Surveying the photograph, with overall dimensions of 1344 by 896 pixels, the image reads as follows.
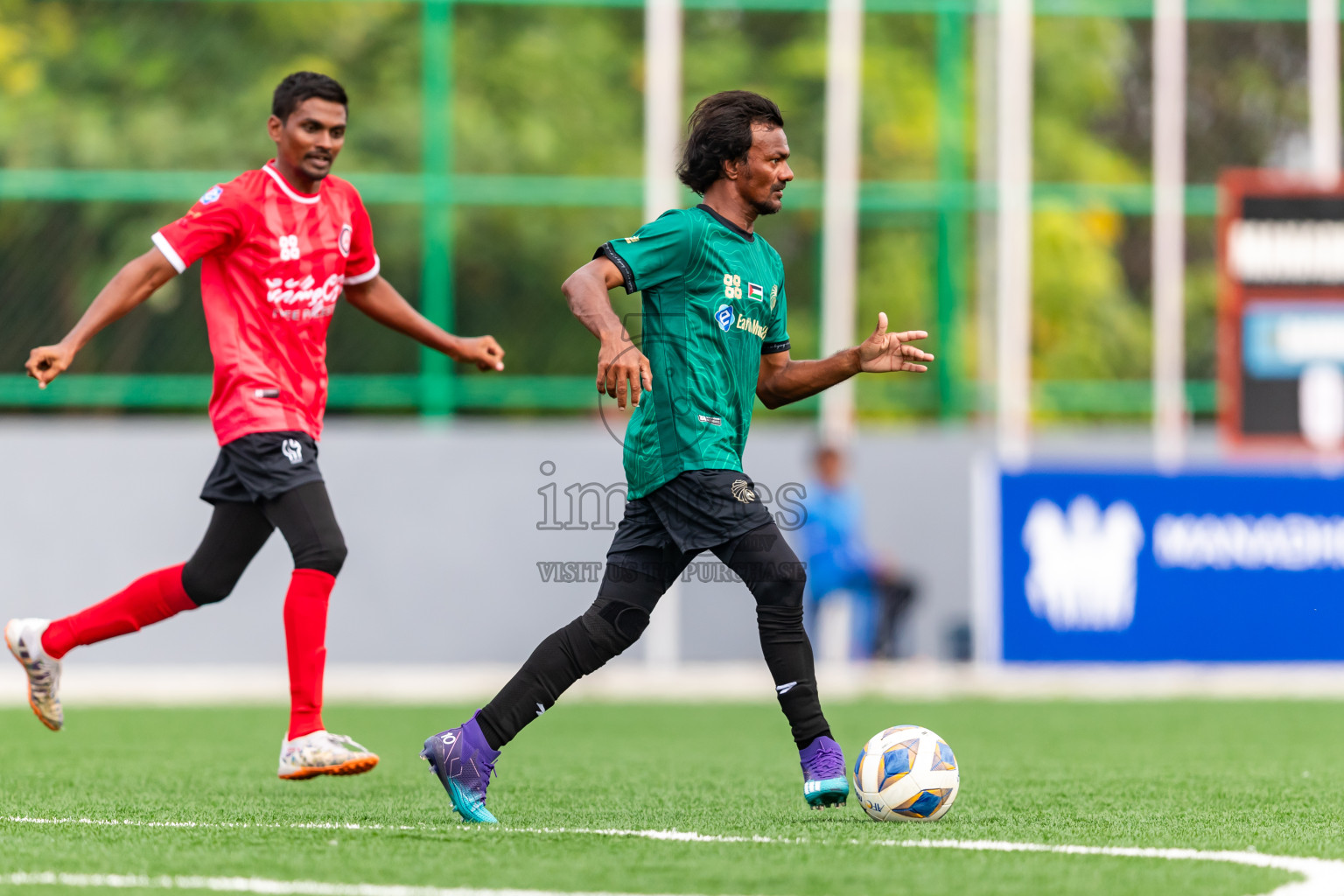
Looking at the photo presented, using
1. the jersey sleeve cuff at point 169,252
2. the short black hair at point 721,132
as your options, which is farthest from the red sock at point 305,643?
the short black hair at point 721,132

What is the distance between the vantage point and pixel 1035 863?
4.17m

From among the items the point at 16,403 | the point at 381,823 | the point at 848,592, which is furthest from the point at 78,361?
the point at 381,823

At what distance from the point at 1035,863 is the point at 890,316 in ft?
39.7

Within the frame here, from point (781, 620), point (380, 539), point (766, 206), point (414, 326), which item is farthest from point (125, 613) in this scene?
point (380, 539)

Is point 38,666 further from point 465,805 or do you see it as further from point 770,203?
point 770,203

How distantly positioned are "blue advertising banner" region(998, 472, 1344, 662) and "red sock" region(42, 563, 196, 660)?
25.9ft

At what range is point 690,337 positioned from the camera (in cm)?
507

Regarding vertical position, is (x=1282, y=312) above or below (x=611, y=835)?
above

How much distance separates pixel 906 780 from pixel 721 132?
72.6 inches

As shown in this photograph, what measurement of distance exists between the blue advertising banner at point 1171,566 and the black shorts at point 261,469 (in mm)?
7873

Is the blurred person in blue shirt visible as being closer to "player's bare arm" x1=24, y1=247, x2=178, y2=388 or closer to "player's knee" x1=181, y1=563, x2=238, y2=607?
"player's knee" x1=181, y1=563, x2=238, y2=607

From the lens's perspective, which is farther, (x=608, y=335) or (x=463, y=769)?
(x=463, y=769)

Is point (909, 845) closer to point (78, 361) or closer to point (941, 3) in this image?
point (78, 361)

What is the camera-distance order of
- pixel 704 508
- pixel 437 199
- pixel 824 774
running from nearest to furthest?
1. pixel 704 508
2. pixel 824 774
3. pixel 437 199
